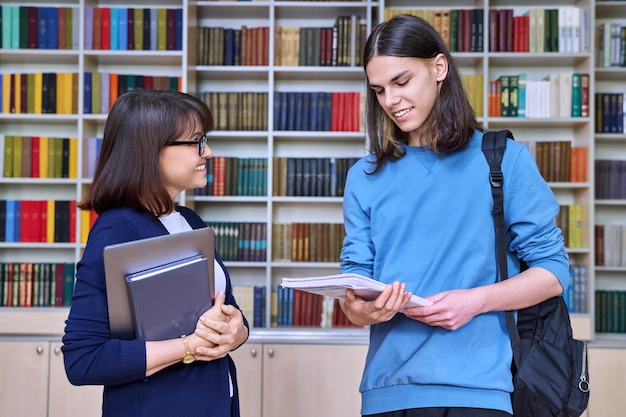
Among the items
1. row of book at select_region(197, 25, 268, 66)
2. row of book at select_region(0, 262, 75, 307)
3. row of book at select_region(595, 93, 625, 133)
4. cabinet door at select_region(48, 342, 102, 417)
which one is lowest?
cabinet door at select_region(48, 342, 102, 417)

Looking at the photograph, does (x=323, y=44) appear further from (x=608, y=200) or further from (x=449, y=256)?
(x=449, y=256)

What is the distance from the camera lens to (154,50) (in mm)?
3744

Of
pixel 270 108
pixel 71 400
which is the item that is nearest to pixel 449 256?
pixel 270 108

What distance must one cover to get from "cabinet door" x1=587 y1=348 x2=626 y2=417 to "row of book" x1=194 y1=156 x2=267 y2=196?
2018mm

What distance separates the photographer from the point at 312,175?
12.5 feet

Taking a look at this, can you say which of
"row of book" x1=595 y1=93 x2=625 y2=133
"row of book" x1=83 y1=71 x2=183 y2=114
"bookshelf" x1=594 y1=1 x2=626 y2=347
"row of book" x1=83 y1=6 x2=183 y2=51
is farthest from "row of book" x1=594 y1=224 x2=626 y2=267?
"row of book" x1=83 y1=6 x2=183 y2=51

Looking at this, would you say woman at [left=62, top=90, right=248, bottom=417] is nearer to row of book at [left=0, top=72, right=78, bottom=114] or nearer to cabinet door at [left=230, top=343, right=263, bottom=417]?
cabinet door at [left=230, top=343, right=263, bottom=417]

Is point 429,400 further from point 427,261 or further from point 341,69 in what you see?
point 341,69

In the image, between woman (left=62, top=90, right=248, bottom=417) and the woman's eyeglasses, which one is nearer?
woman (left=62, top=90, right=248, bottom=417)

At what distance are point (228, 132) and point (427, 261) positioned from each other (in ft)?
8.55

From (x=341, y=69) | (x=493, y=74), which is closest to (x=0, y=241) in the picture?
(x=341, y=69)

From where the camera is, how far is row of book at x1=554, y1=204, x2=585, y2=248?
12.1 ft

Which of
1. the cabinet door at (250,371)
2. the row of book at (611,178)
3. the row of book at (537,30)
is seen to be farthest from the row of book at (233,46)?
the row of book at (611,178)

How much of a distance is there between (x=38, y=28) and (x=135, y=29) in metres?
0.55
